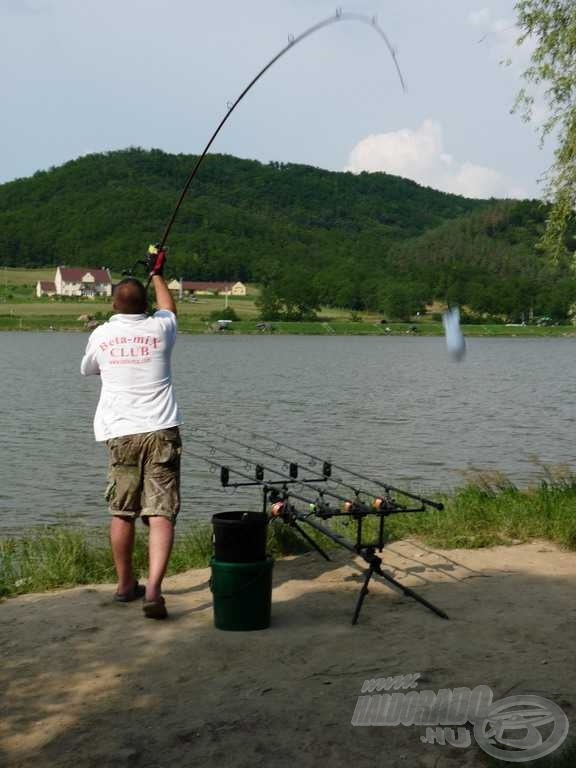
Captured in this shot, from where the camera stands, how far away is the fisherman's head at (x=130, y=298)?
5996 millimetres

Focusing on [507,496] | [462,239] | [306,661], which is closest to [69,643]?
[306,661]

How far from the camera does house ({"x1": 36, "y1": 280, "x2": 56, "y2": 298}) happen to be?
116 metres

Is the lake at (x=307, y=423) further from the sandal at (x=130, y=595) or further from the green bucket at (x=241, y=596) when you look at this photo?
the green bucket at (x=241, y=596)

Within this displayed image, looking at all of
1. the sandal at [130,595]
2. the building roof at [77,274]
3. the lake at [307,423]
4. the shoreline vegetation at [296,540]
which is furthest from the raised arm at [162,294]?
the building roof at [77,274]

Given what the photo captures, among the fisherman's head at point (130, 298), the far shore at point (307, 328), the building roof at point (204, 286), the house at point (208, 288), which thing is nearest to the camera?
the fisherman's head at point (130, 298)

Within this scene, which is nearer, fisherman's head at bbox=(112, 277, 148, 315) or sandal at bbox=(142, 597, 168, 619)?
sandal at bbox=(142, 597, 168, 619)

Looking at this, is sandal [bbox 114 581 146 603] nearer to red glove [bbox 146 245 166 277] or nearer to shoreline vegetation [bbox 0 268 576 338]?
red glove [bbox 146 245 166 277]

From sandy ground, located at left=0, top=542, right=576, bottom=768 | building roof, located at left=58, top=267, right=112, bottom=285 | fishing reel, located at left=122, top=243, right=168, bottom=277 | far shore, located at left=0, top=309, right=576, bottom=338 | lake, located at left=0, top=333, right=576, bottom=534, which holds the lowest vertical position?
far shore, located at left=0, top=309, right=576, bottom=338

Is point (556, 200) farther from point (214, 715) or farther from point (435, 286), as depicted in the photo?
point (435, 286)

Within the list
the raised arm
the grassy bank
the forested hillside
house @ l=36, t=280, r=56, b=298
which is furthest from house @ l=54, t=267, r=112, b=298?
the raised arm
